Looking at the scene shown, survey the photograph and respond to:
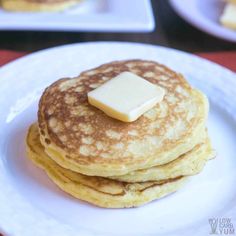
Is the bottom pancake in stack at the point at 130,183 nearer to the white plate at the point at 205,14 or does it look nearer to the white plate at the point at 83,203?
the white plate at the point at 83,203

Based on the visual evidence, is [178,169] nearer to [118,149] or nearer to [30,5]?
[118,149]

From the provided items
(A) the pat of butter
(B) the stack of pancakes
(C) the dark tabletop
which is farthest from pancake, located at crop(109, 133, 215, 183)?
(C) the dark tabletop

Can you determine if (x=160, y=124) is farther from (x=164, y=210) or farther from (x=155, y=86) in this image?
(x=164, y=210)

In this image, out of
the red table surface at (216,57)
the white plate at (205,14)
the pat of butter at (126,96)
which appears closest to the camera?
the pat of butter at (126,96)

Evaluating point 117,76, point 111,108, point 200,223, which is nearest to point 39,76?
point 117,76

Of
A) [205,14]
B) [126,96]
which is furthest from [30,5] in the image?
[126,96]

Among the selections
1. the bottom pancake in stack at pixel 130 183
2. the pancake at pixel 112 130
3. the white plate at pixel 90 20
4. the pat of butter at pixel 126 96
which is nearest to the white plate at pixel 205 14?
the white plate at pixel 90 20

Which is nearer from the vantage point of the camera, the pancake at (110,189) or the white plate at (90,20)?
the pancake at (110,189)

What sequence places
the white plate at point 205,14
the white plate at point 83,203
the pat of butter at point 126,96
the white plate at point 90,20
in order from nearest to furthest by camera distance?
the white plate at point 83,203
the pat of butter at point 126,96
the white plate at point 90,20
the white plate at point 205,14
